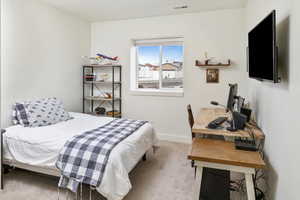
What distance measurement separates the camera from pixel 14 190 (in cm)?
224

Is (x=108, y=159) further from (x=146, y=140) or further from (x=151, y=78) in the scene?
(x=151, y=78)

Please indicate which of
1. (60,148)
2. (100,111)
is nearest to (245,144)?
(60,148)

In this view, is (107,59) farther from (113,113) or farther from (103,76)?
(113,113)

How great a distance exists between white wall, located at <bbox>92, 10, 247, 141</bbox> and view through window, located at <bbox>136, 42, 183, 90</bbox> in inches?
11.3

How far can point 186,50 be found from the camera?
12.5 feet

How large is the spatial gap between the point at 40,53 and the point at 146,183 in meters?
2.61

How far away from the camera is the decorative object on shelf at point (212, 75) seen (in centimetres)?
366

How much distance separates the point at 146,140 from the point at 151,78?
190cm

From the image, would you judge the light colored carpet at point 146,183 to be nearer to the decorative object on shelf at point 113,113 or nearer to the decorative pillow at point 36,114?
the decorative pillow at point 36,114

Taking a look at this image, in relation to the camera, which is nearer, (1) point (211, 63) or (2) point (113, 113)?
(1) point (211, 63)

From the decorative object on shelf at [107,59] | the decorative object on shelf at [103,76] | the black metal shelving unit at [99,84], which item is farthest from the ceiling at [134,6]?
the decorative object on shelf at [103,76]

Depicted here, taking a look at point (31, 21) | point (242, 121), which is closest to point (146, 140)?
point (242, 121)

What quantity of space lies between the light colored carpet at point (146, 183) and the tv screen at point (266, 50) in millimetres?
1385

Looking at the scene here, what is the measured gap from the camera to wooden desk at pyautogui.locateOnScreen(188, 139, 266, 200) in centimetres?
151
